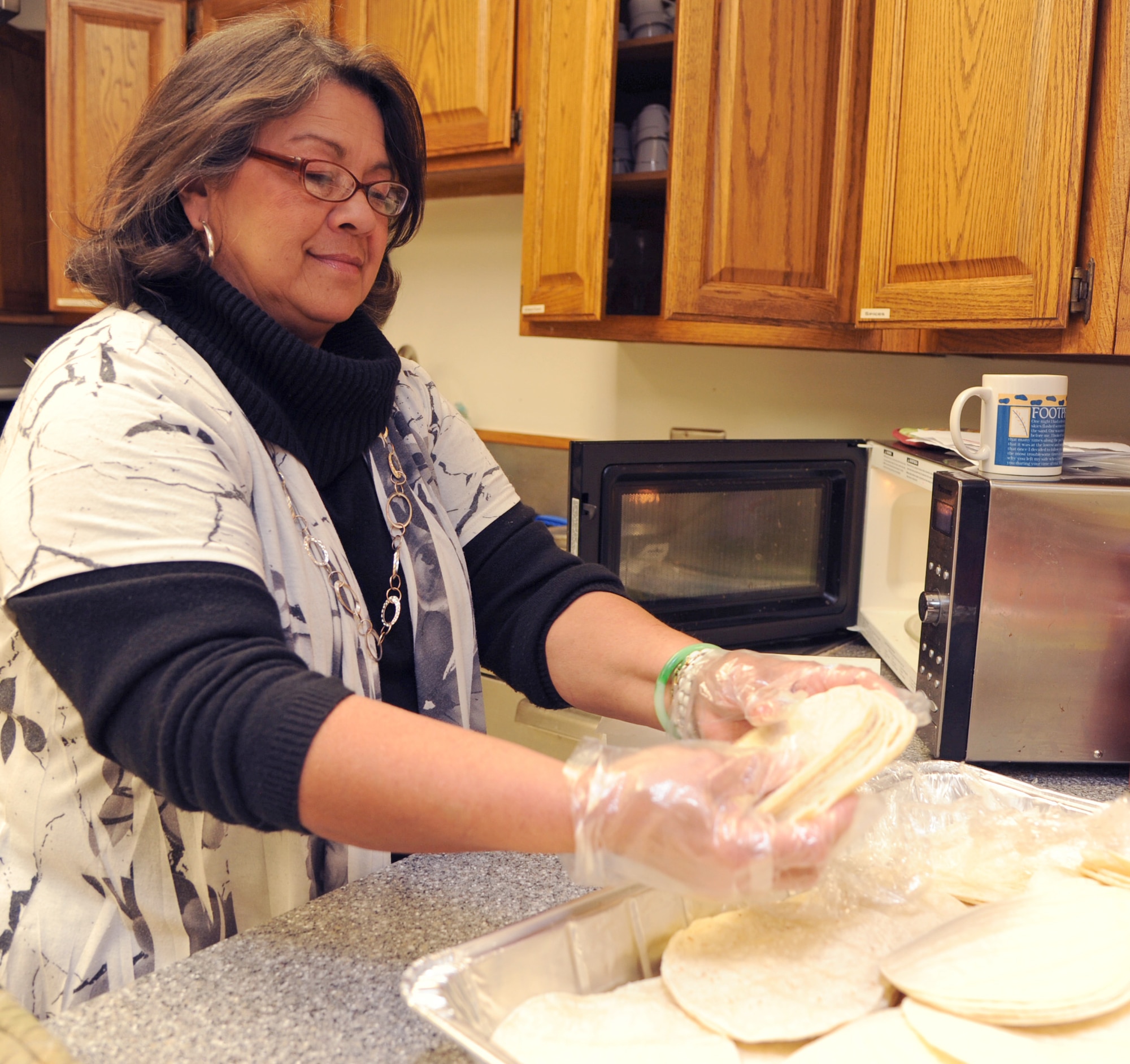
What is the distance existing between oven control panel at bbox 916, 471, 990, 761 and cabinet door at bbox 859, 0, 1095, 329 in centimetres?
31

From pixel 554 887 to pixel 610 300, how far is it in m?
1.11

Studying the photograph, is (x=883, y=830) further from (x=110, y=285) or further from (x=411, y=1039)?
(x=110, y=285)

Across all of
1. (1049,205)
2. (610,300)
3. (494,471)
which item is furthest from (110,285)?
(1049,205)

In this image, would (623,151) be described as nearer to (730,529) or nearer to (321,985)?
(730,529)

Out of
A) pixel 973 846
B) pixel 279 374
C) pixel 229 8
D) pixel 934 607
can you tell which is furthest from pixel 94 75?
pixel 973 846

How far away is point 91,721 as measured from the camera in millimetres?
590

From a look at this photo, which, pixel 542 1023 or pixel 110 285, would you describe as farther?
pixel 110 285

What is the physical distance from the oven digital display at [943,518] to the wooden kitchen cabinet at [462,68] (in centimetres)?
109

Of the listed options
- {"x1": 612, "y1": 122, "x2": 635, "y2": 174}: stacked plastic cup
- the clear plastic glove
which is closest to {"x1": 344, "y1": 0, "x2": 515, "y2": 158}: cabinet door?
{"x1": 612, "y1": 122, "x2": 635, "y2": 174}: stacked plastic cup

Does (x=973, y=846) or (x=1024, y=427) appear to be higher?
(x=1024, y=427)

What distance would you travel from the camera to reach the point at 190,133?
856mm

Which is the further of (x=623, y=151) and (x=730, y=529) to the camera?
(x=623, y=151)

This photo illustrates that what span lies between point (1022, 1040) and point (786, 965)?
12 centimetres

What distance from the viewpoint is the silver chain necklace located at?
0.84 m
